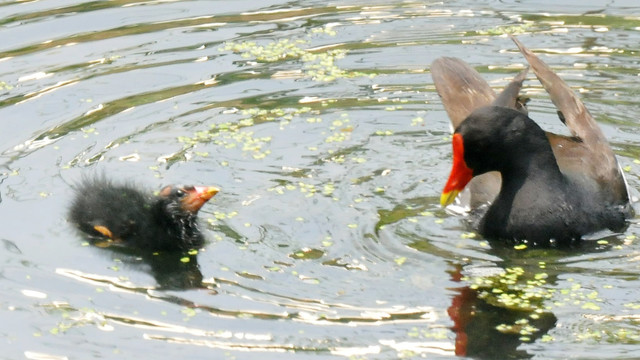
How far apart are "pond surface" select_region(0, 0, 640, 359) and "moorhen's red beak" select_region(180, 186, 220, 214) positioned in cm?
18

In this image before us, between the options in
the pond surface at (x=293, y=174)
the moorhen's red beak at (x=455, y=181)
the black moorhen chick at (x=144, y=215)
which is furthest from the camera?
the moorhen's red beak at (x=455, y=181)

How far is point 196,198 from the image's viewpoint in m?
6.89

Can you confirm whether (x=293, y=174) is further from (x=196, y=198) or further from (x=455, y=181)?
(x=455, y=181)

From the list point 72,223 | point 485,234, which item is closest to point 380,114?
point 485,234

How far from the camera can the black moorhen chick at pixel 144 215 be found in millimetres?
6832

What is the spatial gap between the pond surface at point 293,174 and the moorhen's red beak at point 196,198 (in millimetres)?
181

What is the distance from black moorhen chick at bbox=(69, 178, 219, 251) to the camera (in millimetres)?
6832

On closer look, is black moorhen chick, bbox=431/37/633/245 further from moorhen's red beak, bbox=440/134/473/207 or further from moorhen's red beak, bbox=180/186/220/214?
moorhen's red beak, bbox=180/186/220/214

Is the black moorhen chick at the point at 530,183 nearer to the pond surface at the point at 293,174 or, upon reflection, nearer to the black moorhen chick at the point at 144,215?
the pond surface at the point at 293,174

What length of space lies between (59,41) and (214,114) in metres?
2.11

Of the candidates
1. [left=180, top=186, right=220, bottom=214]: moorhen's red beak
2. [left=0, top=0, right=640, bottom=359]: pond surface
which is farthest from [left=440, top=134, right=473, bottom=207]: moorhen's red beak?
[left=180, top=186, right=220, bottom=214]: moorhen's red beak

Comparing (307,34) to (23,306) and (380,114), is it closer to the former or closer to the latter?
(380,114)

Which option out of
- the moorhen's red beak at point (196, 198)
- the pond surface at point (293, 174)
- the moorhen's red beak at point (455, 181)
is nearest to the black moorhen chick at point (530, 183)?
the moorhen's red beak at point (455, 181)

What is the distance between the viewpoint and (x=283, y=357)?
5449 millimetres
